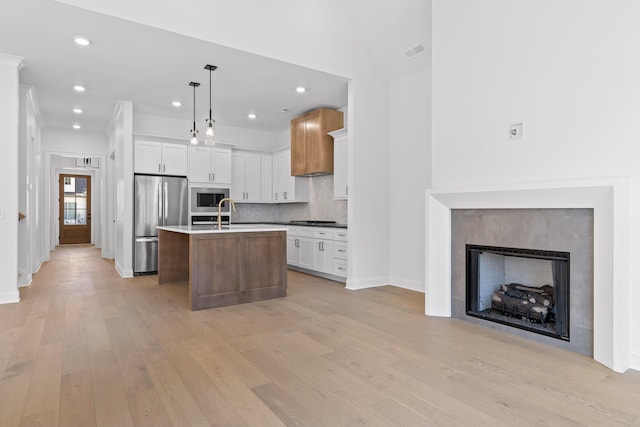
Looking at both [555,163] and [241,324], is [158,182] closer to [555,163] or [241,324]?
[241,324]

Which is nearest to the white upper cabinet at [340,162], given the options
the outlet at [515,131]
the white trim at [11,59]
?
the outlet at [515,131]

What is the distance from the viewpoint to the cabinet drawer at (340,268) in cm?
550

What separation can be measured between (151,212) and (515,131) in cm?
554

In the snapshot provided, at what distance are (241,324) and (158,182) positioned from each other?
387 cm

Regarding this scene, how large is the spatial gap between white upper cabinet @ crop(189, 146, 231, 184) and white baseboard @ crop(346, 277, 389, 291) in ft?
11.2

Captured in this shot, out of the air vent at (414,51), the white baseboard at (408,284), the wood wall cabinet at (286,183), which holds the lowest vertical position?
the white baseboard at (408,284)

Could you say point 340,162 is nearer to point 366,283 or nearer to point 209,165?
point 366,283

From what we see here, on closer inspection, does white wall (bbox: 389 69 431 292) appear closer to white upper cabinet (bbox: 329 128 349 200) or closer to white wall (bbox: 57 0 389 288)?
white wall (bbox: 57 0 389 288)

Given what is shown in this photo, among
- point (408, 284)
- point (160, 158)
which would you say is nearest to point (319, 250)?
point (408, 284)

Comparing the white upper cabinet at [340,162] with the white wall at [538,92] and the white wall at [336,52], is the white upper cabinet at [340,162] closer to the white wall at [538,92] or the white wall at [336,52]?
the white wall at [336,52]

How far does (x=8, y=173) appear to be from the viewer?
14.3 ft

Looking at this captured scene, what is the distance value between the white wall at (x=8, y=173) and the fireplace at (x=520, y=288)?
509 centimetres

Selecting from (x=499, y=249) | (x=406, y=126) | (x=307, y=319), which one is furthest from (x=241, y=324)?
(x=406, y=126)

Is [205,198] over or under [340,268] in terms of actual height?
over
